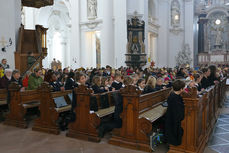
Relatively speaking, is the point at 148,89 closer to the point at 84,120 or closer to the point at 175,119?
the point at 84,120

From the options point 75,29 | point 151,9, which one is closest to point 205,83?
point 75,29

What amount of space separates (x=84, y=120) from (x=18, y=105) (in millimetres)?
2264

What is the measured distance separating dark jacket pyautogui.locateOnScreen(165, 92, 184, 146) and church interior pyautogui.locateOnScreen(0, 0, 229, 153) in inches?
0.7

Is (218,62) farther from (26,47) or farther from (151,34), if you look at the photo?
(26,47)

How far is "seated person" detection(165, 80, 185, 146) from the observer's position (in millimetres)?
3961

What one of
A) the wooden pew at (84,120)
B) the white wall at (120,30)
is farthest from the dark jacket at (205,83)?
the white wall at (120,30)

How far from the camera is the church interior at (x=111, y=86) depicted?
4484 millimetres

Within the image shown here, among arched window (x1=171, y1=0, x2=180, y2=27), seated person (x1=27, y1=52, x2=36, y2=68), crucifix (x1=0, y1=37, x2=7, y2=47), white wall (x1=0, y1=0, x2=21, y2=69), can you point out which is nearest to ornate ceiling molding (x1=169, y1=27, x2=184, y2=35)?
arched window (x1=171, y1=0, x2=180, y2=27)

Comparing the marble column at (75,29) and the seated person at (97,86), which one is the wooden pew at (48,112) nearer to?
the seated person at (97,86)

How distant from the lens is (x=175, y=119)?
3.99 metres

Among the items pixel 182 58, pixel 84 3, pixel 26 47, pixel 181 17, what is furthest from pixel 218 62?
pixel 26 47

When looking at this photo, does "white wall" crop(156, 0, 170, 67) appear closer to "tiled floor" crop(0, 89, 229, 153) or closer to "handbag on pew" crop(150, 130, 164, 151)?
"tiled floor" crop(0, 89, 229, 153)

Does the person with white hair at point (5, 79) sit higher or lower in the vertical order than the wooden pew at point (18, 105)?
higher

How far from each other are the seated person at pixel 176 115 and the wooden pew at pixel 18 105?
3.96 m
